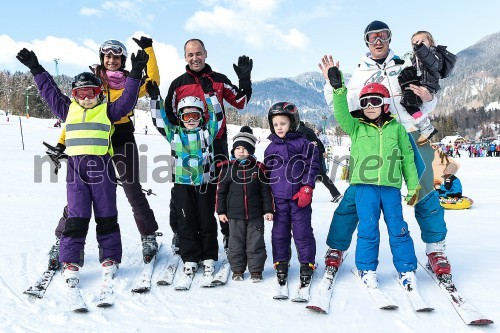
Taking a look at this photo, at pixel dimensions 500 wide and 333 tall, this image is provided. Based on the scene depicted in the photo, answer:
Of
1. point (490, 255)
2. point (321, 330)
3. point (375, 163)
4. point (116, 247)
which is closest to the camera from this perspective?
point (321, 330)

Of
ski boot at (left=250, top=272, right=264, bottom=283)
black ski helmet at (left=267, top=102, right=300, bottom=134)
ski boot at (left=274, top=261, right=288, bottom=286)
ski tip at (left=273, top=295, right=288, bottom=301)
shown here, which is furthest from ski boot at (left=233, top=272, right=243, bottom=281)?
black ski helmet at (left=267, top=102, right=300, bottom=134)

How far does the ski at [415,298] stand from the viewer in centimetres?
289

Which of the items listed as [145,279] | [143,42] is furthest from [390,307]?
[143,42]

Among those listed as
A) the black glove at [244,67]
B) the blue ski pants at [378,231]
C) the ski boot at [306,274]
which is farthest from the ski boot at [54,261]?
the blue ski pants at [378,231]

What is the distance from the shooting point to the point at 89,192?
345 cm

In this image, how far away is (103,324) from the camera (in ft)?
9.00

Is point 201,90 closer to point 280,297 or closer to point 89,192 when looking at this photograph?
point 89,192

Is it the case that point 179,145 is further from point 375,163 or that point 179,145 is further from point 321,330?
point 321,330

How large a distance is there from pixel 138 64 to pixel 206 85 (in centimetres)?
81

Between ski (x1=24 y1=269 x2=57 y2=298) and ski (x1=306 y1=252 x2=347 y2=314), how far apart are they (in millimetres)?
2199

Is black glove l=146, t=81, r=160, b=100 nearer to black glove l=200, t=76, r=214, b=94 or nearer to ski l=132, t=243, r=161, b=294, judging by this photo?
black glove l=200, t=76, r=214, b=94

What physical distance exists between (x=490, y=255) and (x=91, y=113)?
4.46 metres

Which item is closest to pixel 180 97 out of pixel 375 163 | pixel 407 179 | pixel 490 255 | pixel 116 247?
pixel 116 247

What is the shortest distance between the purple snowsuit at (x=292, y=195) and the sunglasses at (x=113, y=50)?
1.94 meters
